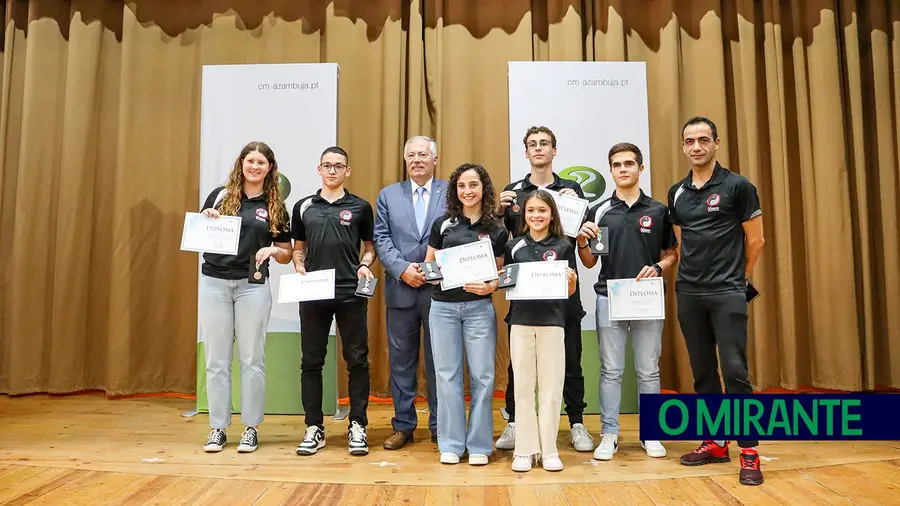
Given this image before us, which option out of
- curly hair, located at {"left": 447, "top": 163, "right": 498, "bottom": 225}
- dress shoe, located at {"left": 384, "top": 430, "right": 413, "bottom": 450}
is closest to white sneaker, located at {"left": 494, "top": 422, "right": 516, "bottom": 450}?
dress shoe, located at {"left": 384, "top": 430, "right": 413, "bottom": 450}

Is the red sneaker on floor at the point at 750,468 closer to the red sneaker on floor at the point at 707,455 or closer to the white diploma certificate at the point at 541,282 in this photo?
the red sneaker on floor at the point at 707,455

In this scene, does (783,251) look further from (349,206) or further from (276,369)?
(276,369)

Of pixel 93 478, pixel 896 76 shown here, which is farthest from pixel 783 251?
pixel 93 478

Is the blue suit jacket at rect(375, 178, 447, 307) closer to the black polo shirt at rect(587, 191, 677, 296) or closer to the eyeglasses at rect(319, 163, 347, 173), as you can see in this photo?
the eyeglasses at rect(319, 163, 347, 173)

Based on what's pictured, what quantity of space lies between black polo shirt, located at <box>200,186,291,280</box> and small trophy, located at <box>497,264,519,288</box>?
126cm

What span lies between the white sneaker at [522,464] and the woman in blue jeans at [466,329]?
0.55ft

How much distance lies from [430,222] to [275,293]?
1.33 meters

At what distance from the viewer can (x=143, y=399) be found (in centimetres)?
466

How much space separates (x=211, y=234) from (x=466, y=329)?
136cm

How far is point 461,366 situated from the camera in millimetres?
2967

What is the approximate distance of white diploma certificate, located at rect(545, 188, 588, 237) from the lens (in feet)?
10.1

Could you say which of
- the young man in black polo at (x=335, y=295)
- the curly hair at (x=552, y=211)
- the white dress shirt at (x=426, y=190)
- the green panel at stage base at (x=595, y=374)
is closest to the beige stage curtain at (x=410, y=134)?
the green panel at stage base at (x=595, y=374)

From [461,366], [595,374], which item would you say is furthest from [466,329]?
[595,374]

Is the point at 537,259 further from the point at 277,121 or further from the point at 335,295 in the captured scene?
the point at 277,121
